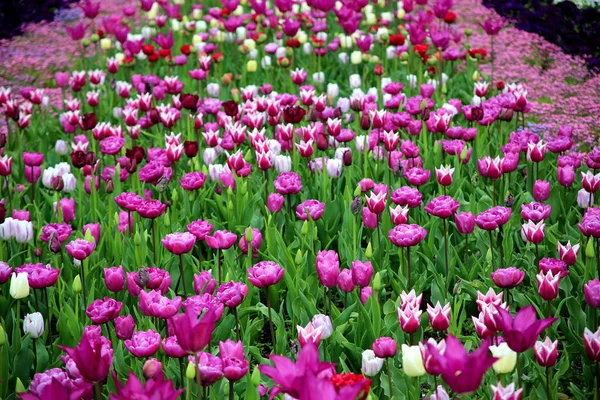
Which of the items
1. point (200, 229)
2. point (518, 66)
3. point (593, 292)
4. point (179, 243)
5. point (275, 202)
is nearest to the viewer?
point (593, 292)

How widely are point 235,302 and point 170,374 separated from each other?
0.41 m

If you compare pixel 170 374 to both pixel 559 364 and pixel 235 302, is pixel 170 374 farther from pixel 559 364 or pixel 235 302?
pixel 559 364

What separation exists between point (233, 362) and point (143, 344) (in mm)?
433

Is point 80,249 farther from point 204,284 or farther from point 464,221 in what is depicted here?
point 464,221

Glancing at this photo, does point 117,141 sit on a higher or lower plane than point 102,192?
higher

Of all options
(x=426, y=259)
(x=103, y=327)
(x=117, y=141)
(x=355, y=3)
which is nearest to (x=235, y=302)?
(x=103, y=327)

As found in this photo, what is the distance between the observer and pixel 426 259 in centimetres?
376

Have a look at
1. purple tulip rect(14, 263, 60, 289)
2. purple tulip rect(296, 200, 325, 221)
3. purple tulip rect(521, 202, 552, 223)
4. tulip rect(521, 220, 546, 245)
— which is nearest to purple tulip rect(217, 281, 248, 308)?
purple tulip rect(14, 263, 60, 289)

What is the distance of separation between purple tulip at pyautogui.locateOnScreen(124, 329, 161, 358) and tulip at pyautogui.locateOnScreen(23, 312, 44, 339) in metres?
0.60

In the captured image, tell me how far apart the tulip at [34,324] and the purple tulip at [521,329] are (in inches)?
72.5

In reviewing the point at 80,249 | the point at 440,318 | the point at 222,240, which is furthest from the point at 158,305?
the point at 440,318

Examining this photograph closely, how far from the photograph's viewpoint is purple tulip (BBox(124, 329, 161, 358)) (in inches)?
103

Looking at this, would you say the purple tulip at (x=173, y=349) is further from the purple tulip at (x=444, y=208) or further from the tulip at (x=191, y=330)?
the purple tulip at (x=444, y=208)

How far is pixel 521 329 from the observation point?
7.18 feet
